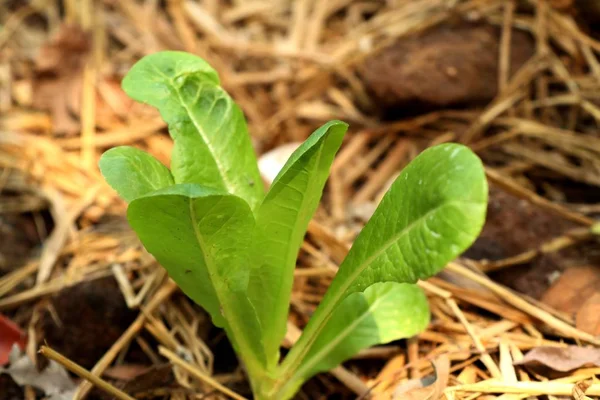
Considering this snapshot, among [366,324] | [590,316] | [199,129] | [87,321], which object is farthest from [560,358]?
[87,321]

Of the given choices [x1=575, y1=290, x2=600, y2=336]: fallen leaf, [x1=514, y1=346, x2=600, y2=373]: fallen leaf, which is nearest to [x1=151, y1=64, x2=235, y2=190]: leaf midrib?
[x1=514, y1=346, x2=600, y2=373]: fallen leaf

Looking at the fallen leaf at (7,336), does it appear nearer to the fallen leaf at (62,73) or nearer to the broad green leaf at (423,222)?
the broad green leaf at (423,222)

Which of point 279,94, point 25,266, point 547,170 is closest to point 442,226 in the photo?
point 547,170

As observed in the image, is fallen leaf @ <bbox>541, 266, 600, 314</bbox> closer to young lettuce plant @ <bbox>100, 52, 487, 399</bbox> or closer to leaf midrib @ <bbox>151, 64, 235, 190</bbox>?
young lettuce plant @ <bbox>100, 52, 487, 399</bbox>

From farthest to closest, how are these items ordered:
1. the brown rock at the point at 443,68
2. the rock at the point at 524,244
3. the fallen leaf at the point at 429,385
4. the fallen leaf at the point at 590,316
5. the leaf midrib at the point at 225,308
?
the brown rock at the point at 443,68 → the rock at the point at 524,244 → the fallen leaf at the point at 590,316 → the fallen leaf at the point at 429,385 → the leaf midrib at the point at 225,308

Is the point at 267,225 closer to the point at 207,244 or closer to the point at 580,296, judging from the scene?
the point at 207,244

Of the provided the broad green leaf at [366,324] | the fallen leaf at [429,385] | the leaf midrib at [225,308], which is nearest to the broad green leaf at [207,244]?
the leaf midrib at [225,308]
